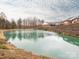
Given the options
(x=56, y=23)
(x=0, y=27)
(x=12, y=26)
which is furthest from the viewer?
(x=56, y=23)

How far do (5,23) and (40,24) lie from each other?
206 ft

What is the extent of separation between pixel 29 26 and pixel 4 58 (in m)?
136

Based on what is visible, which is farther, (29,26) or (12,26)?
(29,26)

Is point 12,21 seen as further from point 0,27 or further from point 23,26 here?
point 23,26

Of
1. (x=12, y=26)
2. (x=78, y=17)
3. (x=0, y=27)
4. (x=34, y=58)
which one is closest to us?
(x=34, y=58)

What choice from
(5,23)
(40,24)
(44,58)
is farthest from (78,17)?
(44,58)

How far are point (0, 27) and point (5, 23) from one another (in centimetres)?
374

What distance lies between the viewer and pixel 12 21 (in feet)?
363

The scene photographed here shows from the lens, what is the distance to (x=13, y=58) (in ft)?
48.0

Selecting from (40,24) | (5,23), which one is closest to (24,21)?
(40,24)

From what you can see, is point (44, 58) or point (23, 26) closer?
point (44, 58)

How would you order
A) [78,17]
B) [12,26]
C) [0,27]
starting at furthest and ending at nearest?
1. [78,17]
2. [12,26]
3. [0,27]

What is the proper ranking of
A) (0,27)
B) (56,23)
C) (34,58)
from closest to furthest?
(34,58) → (0,27) → (56,23)

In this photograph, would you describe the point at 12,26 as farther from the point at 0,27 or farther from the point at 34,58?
the point at 34,58
